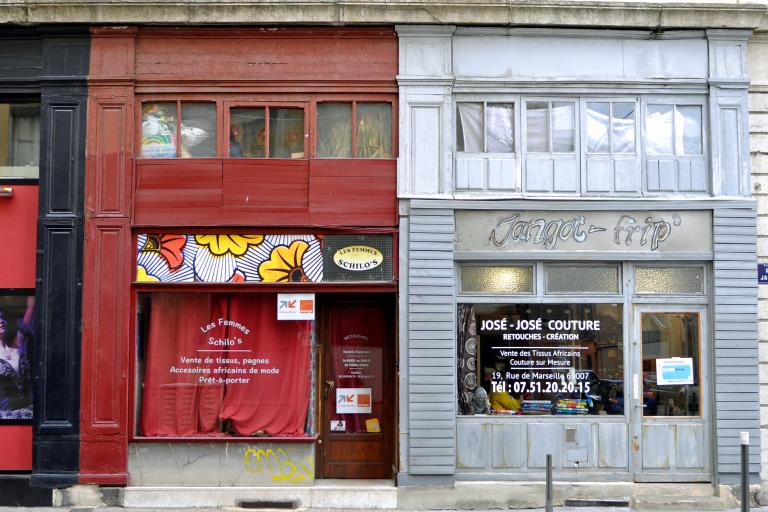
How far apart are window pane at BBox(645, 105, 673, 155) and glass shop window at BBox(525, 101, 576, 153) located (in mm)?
1054

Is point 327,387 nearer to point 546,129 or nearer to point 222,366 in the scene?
point 222,366

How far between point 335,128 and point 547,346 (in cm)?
416

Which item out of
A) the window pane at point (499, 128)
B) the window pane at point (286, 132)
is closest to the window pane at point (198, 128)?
the window pane at point (286, 132)

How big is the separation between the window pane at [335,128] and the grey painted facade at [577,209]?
80 cm

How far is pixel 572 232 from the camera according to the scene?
12242 millimetres

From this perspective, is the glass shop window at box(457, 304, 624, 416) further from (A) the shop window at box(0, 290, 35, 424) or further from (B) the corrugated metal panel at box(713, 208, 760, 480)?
(A) the shop window at box(0, 290, 35, 424)

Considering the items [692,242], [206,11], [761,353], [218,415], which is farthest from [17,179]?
[761,353]

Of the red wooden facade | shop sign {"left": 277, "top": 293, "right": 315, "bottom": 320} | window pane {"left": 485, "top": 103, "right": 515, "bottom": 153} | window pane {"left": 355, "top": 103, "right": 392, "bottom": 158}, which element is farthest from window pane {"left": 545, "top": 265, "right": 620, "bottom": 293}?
shop sign {"left": 277, "top": 293, "right": 315, "bottom": 320}

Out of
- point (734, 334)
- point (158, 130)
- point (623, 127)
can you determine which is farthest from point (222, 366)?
point (734, 334)

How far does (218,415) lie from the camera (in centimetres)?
1217

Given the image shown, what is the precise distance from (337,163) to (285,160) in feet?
2.32

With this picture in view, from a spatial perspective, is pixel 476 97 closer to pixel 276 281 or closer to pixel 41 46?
pixel 276 281

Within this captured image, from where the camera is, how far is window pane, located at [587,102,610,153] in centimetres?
1243

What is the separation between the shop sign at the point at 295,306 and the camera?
12.2m
